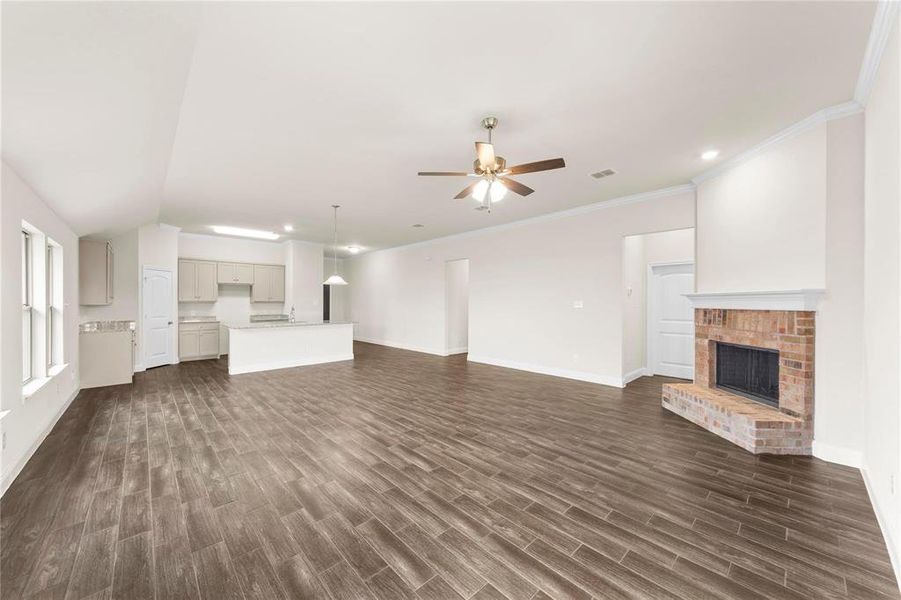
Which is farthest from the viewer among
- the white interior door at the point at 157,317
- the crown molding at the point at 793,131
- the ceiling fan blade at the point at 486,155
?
the white interior door at the point at 157,317

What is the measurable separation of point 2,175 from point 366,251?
775cm

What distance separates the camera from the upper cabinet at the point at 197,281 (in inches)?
289

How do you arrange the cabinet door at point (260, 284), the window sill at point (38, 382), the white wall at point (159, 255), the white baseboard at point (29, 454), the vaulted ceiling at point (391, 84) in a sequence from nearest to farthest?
the vaulted ceiling at point (391, 84) → the white baseboard at point (29, 454) → the window sill at point (38, 382) → the white wall at point (159, 255) → the cabinet door at point (260, 284)

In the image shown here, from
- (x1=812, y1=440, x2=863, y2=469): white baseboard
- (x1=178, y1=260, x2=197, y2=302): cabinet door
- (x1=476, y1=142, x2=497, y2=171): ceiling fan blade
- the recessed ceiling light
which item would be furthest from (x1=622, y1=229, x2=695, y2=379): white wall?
(x1=178, y1=260, x2=197, y2=302): cabinet door

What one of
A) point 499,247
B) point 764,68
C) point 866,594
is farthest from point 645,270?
point 866,594

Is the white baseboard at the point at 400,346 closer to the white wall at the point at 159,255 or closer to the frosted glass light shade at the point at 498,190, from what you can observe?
the white wall at the point at 159,255

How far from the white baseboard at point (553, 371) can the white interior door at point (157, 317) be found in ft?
20.0

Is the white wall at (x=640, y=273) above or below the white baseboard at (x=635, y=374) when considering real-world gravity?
above

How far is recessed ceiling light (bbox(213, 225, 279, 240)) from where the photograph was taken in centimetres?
701

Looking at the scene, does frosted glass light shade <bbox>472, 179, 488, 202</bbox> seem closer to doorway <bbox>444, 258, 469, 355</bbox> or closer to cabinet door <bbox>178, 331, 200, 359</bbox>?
doorway <bbox>444, 258, 469, 355</bbox>

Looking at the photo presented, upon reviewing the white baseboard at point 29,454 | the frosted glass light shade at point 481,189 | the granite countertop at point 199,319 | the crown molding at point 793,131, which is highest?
the crown molding at point 793,131

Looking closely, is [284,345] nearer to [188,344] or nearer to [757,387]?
[188,344]

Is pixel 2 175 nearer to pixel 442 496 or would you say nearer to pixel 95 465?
pixel 95 465

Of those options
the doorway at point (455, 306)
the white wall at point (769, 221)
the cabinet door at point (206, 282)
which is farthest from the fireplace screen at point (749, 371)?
the cabinet door at point (206, 282)
